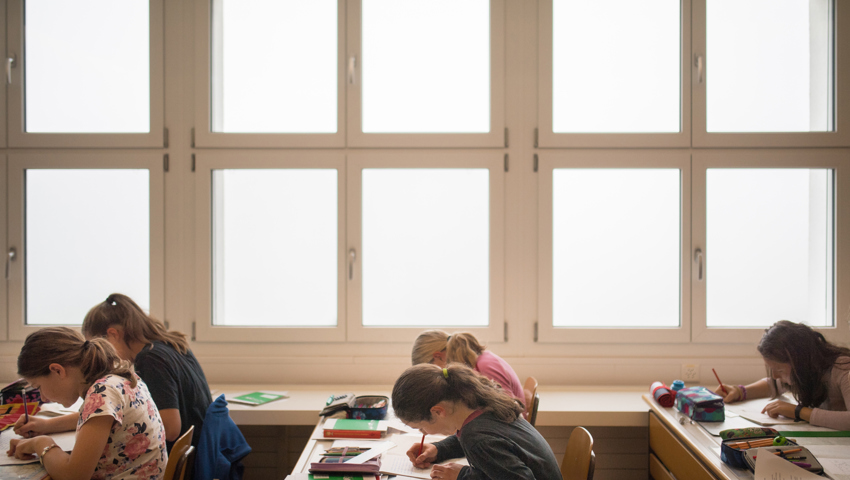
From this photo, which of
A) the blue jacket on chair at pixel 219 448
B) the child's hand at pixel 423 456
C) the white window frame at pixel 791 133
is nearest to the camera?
the child's hand at pixel 423 456

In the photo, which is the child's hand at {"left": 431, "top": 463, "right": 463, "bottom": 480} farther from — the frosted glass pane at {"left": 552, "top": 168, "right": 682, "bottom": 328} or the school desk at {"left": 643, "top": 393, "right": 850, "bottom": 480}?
the frosted glass pane at {"left": 552, "top": 168, "right": 682, "bottom": 328}

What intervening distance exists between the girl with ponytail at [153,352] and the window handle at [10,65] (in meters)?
1.88

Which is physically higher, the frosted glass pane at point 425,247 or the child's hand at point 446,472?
the frosted glass pane at point 425,247

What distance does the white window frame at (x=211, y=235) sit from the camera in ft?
10.5

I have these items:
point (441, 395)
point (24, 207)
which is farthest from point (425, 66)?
point (24, 207)

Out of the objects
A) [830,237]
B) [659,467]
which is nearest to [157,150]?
[659,467]

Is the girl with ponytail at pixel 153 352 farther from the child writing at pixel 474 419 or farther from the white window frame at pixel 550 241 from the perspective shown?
the white window frame at pixel 550 241

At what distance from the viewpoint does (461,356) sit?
2.44 m

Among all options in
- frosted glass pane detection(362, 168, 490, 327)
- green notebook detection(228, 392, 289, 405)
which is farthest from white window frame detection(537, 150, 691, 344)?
green notebook detection(228, 392, 289, 405)

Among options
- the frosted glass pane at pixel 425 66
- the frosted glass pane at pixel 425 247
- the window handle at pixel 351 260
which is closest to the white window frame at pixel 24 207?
the window handle at pixel 351 260

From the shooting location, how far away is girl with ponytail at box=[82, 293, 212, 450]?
2229 mm

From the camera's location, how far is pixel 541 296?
3.21 meters

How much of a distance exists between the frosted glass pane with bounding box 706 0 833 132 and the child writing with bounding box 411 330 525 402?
194 centimetres

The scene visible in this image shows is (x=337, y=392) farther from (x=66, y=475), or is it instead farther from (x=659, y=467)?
(x=659, y=467)
